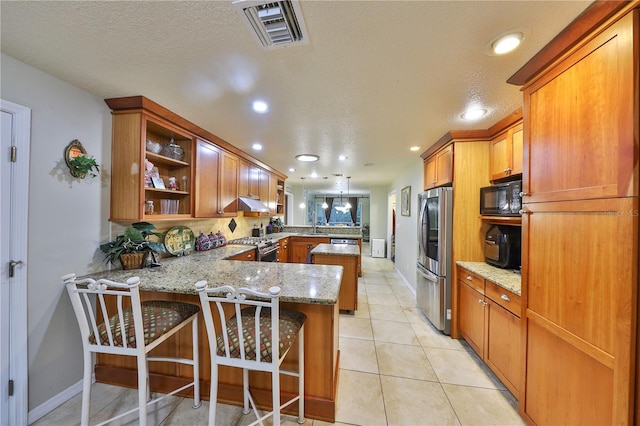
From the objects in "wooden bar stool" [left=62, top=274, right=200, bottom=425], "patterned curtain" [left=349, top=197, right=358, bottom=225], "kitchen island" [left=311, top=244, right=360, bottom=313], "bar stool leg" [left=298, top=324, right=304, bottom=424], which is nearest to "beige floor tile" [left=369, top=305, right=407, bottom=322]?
"kitchen island" [left=311, top=244, right=360, bottom=313]

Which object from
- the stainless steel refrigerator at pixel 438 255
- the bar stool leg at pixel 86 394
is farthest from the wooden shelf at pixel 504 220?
the bar stool leg at pixel 86 394

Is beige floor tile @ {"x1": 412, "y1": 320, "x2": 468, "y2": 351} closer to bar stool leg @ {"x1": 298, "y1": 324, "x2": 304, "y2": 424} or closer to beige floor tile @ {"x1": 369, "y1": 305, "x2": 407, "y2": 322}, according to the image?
beige floor tile @ {"x1": 369, "y1": 305, "x2": 407, "y2": 322}

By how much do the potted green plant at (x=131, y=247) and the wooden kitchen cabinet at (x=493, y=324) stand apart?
2985mm

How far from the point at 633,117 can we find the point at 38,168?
3.25 meters

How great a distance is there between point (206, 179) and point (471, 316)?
3.35 meters

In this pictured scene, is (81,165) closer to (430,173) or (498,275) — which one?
(498,275)

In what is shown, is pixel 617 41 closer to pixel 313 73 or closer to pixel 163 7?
pixel 313 73

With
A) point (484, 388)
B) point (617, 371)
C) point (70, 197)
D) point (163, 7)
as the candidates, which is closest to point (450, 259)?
point (484, 388)

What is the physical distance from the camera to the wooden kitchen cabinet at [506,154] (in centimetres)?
213

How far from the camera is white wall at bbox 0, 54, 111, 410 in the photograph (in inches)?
60.6

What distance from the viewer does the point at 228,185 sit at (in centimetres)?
330

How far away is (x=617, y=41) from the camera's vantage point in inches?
38.9

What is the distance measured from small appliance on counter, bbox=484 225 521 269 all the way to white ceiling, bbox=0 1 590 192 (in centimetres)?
109

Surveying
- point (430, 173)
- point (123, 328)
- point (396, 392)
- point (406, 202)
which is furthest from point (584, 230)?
point (406, 202)
